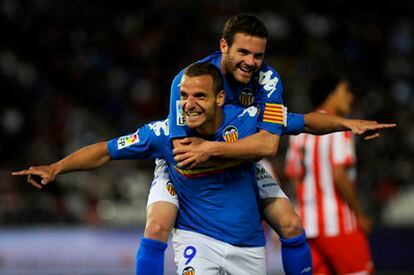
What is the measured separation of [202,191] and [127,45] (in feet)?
31.6

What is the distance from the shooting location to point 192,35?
15297 mm

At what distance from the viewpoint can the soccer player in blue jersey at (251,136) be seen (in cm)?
557

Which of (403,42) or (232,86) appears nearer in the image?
(232,86)

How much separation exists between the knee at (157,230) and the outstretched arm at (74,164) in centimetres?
51

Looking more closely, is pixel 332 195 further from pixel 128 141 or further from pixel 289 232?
pixel 128 141

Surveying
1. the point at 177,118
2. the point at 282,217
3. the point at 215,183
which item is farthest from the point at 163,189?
the point at 282,217

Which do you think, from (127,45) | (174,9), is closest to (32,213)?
(127,45)

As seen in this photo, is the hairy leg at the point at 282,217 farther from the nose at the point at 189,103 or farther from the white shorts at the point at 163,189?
the nose at the point at 189,103

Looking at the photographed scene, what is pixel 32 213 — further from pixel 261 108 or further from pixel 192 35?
pixel 261 108

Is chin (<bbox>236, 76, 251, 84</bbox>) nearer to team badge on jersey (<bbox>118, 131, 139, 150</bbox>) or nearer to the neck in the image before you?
the neck

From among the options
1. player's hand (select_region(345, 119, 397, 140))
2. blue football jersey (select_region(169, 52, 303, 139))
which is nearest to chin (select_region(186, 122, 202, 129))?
blue football jersey (select_region(169, 52, 303, 139))

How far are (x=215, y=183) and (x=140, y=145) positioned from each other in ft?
1.72

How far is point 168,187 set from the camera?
233 inches

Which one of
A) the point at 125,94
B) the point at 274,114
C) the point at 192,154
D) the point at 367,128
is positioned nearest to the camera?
the point at 192,154
